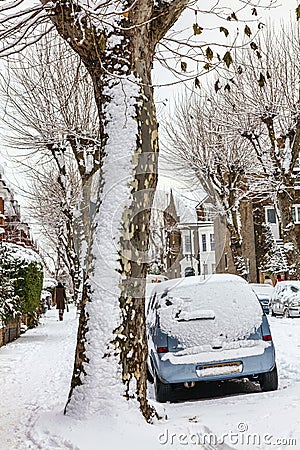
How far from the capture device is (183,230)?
46719mm

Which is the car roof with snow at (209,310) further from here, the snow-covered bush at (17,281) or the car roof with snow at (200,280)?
the snow-covered bush at (17,281)

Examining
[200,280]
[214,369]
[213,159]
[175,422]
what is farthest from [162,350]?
[213,159]

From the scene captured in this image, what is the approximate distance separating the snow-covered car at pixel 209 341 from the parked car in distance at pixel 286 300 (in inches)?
650

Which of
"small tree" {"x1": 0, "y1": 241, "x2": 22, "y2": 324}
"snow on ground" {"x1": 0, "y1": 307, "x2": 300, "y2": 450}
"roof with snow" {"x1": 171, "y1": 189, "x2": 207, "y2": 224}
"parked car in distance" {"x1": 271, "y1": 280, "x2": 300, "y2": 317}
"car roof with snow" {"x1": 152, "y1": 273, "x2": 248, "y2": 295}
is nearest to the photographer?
"snow on ground" {"x1": 0, "y1": 307, "x2": 300, "y2": 450}

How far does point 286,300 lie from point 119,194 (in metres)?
19.9

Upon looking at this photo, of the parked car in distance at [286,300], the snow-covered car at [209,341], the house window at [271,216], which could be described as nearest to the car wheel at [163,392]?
the snow-covered car at [209,341]

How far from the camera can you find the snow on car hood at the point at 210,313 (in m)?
8.81

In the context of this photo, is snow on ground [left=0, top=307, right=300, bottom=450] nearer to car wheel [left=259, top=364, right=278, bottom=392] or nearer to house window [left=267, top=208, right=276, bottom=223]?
car wheel [left=259, top=364, right=278, bottom=392]

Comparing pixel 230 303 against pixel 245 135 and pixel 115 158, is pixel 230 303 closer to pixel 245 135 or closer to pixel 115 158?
pixel 115 158

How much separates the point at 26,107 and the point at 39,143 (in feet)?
4.75

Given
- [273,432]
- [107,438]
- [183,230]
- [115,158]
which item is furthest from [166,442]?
[183,230]

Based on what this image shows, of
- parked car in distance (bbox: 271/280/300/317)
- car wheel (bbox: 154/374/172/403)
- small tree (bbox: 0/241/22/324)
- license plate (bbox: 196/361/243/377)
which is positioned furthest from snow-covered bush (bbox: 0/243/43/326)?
parked car in distance (bbox: 271/280/300/317)

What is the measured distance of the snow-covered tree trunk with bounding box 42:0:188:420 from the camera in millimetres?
6785

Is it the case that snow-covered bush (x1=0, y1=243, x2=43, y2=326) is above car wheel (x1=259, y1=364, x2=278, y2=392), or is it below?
above
